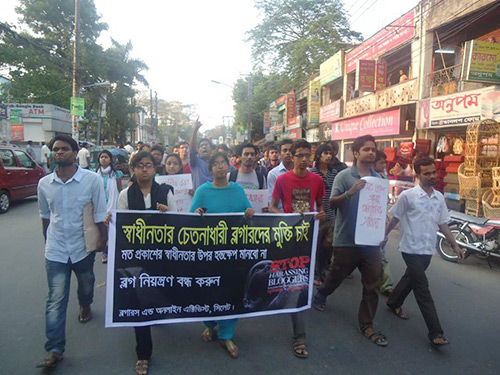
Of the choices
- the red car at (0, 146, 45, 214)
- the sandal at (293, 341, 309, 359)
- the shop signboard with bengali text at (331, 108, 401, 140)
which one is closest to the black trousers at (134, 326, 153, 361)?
the sandal at (293, 341, 309, 359)

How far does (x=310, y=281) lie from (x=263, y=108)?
35.6m

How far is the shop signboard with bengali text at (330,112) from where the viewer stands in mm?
20969

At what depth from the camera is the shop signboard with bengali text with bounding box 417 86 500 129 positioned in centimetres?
1016

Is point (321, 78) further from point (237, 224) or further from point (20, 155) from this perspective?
point (237, 224)

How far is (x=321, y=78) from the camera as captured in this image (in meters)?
23.8

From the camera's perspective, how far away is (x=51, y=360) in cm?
276

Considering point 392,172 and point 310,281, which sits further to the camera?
point 392,172

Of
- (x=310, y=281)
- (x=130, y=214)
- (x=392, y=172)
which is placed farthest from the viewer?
(x=392, y=172)

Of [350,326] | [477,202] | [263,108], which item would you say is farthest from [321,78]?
[350,326]

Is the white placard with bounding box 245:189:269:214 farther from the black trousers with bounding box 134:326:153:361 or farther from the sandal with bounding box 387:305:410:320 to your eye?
the black trousers with bounding box 134:326:153:361

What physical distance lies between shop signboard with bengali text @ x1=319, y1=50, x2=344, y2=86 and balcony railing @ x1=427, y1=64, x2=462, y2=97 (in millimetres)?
7943

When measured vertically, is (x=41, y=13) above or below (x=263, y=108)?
above

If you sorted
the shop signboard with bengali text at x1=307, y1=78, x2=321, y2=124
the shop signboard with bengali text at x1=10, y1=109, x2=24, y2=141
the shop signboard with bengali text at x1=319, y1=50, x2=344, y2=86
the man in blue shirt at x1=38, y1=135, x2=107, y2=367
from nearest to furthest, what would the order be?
the man in blue shirt at x1=38, y1=135, x2=107, y2=367 < the shop signboard with bengali text at x1=319, y1=50, x2=344, y2=86 < the shop signboard with bengali text at x1=10, y1=109, x2=24, y2=141 < the shop signboard with bengali text at x1=307, y1=78, x2=321, y2=124

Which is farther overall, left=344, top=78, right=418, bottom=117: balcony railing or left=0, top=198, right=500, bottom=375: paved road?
left=344, top=78, right=418, bottom=117: balcony railing
